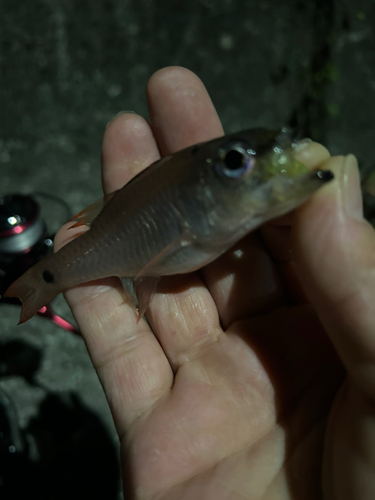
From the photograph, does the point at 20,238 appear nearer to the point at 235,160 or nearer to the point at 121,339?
the point at 121,339

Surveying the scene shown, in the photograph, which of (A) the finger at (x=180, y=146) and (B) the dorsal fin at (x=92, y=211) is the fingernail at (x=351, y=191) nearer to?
(A) the finger at (x=180, y=146)

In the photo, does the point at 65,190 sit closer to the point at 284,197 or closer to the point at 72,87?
the point at 72,87

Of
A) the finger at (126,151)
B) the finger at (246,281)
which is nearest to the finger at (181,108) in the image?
the finger at (126,151)

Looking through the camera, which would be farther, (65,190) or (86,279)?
(65,190)

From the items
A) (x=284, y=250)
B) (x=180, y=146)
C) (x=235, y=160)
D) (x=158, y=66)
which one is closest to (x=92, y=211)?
(x=180, y=146)

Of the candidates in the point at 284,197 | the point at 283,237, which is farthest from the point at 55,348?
the point at 284,197

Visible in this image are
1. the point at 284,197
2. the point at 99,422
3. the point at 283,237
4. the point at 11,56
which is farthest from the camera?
the point at 11,56
